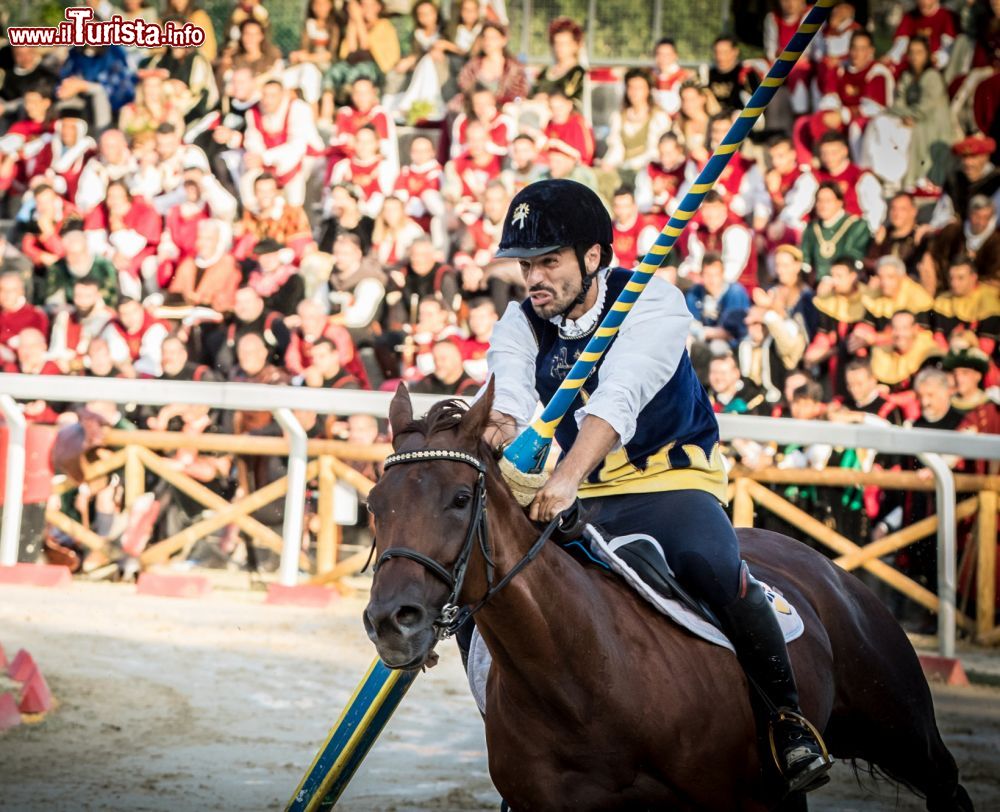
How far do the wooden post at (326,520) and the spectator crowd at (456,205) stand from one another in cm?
→ 41

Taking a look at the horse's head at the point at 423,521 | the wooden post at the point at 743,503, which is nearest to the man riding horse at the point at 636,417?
the horse's head at the point at 423,521

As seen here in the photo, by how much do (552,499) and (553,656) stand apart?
0.42m

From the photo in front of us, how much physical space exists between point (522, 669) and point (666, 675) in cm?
44

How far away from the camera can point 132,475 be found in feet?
33.1

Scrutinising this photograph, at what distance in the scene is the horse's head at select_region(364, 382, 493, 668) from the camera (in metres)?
3.20

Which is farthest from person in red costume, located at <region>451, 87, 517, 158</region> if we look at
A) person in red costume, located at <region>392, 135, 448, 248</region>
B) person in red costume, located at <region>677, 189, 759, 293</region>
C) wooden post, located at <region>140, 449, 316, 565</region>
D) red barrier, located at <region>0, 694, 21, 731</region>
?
red barrier, located at <region>0, 694, 21, 731</region>

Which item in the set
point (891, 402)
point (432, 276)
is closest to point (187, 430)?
point (432, 276)

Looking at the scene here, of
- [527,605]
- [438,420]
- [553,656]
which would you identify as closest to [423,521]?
[438,420]

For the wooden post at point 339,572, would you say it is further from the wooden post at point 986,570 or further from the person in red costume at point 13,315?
the wooden post at point 986,570

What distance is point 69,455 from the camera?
397 inches

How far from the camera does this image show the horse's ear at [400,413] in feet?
11.9

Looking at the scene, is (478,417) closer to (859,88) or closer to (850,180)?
(850,180)

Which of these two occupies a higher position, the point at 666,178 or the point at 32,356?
the point at 666,178

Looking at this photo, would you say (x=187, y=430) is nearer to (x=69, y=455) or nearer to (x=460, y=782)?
(x=69, y=455)
